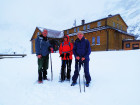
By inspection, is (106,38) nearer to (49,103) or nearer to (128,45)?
(128,45)

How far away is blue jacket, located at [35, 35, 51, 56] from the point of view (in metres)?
3.96

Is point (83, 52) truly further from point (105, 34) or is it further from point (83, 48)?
point (105, 34)

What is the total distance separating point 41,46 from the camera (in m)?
4.03

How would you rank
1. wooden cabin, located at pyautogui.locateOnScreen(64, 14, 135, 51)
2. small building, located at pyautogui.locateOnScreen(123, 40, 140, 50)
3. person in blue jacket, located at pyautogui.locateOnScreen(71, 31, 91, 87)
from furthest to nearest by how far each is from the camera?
1. small building, located at pyautogui.locateOnScreen(123, 40, 140, 50)
2. wooden cabin, located at pyautogui.locateOnScreen(64, 14, 135, 51)
3. person in blue jacket, located at pyautogui.locateOnScreen(71, 31, 91, 87)

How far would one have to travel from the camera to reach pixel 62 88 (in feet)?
11.2

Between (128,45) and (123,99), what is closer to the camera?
(123,99)

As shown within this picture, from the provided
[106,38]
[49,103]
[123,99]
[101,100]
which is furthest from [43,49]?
[106,38]

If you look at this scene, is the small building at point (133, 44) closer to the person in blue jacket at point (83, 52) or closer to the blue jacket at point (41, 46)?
the person in blue jacket at point (83, 52)


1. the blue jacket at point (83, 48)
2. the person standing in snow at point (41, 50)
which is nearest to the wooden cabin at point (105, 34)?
the blue jacket at point (83, 48)

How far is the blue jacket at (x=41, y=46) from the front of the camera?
396 centimetres

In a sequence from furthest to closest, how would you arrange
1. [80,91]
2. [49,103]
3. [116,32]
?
1. [116,32]
2. [80,91]
3. [49,103]

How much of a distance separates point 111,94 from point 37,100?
207cm

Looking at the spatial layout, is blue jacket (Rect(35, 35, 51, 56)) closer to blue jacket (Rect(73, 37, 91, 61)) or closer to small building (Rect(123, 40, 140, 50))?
blue jacket (Rect(73, 37, 91, 61))

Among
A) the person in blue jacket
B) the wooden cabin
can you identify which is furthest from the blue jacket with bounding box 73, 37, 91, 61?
the wooden cabin
